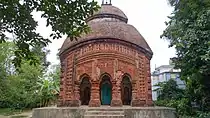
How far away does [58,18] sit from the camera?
3.45 metres

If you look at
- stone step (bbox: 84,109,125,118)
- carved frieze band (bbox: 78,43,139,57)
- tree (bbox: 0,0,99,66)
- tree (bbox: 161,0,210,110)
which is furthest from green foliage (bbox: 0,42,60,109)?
tree (bbox: 0,0,99,66)

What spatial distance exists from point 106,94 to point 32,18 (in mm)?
11578

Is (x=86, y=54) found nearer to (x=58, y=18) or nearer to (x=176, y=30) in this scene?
(x=176, y=30)

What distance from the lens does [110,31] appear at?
1333 centimetres

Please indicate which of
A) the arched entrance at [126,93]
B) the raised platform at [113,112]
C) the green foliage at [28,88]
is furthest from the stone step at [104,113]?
the green foliage at [28,88]

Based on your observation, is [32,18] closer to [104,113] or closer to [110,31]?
[104,113]

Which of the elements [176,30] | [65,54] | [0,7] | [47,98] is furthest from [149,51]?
[47,98]

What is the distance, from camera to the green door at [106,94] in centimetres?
1446

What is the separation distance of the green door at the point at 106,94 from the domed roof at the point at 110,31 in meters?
3.09

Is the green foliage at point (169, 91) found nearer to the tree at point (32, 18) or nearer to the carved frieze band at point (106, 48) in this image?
the carved frieze band at point (106, 48)

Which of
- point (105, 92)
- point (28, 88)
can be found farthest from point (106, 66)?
point (28, 88)

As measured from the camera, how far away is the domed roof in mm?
13078

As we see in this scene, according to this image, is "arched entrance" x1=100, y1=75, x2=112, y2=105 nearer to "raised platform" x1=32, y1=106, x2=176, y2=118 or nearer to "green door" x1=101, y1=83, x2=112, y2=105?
"green door" x1=101, y1=83, x2=112, y2=105

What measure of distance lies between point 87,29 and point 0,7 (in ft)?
4.11
